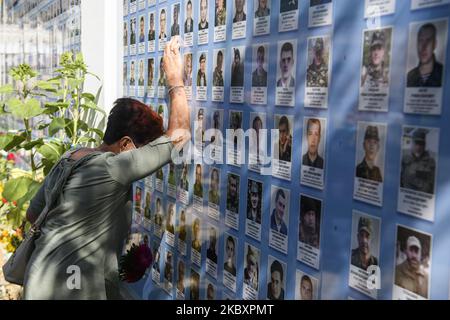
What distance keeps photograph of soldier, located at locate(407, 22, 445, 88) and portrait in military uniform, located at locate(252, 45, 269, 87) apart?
67 cm

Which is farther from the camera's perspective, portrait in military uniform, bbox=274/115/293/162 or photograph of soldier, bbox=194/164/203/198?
photograph of soldier, bbox=194/164/203/198

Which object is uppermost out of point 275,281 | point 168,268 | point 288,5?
point 288,5

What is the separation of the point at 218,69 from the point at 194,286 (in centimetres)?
98

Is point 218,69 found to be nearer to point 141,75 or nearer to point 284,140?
point 284,140

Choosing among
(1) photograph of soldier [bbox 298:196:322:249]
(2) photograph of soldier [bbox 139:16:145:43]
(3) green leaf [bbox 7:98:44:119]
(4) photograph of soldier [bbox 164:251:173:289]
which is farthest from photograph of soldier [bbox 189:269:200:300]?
(3) green leaf [bbox 7:98:44:119]

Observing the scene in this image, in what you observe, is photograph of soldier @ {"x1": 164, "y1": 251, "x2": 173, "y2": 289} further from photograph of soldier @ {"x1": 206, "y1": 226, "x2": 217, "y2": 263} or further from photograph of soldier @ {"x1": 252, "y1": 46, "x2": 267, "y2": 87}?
photograph of soldier @ {"x1": 252, "y1": 46, "x2": 267, "y2": 87}

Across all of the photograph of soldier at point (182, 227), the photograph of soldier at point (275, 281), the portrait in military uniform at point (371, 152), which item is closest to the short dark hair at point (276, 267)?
the photograph of soldier at point (275, 281)

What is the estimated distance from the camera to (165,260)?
2748mm

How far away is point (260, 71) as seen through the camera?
194 centimetres

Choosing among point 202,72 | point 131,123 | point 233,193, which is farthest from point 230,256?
point 202,72

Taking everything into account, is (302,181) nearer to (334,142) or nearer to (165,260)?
(334,142)

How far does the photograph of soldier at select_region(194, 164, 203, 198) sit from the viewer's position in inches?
94.3

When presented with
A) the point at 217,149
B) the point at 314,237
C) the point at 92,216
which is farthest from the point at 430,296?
the point at 92,216

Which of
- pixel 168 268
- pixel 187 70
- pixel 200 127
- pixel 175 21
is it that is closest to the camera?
pixel 200 127
